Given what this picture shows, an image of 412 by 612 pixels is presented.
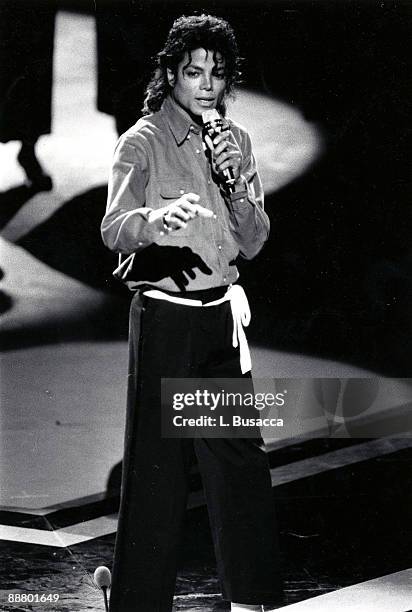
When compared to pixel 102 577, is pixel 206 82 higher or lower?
higher

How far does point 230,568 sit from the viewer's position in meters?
3.33

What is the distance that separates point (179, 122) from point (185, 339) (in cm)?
68

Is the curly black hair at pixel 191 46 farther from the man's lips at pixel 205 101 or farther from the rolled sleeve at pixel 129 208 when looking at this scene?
the rolled sleeve at pixel 129 208

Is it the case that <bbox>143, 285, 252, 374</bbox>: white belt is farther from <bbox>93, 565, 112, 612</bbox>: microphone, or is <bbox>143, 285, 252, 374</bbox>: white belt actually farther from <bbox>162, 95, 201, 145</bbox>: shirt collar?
<bbox>93, 565, 112, 612</bbox>: microphone

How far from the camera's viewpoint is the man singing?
3236 mm

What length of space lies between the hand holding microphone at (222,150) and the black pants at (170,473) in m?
0.40

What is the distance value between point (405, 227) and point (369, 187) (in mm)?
225

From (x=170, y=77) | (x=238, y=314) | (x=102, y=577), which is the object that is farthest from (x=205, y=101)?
(x=102, y=577)

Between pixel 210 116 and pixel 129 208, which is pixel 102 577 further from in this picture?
pixel 210 116

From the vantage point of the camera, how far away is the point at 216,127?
10.2 ft

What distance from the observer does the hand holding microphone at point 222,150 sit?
3.01m

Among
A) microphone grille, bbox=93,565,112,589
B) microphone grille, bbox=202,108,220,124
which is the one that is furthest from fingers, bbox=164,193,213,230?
microphone grille, bbox=93,565,112,589

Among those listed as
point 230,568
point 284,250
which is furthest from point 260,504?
point 284,250

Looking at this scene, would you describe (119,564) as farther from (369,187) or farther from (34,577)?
(369,187)
